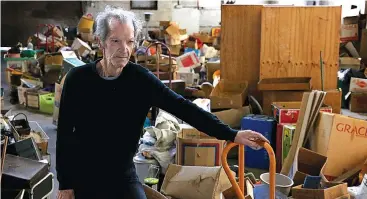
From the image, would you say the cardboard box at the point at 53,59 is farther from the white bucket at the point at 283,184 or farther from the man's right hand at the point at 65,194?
the man's right hand at the point at 65,194

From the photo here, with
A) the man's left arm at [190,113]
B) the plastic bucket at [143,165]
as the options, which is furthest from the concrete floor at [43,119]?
the man's left arm at [190,113]

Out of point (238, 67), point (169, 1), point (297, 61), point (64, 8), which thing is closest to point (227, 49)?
point (238, 67)

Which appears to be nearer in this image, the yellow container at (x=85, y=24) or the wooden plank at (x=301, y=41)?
the wooden plank at (x=301, y=41)

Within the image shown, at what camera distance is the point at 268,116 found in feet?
14.2

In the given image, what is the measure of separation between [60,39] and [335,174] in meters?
6.86

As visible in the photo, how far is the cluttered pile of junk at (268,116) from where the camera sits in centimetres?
277

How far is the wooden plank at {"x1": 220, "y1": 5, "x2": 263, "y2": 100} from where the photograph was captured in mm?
4645

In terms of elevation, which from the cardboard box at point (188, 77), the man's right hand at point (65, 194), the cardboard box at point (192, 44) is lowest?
the cardboard box at point (188, 77)

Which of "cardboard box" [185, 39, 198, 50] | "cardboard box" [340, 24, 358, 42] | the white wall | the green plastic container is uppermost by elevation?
the white wall

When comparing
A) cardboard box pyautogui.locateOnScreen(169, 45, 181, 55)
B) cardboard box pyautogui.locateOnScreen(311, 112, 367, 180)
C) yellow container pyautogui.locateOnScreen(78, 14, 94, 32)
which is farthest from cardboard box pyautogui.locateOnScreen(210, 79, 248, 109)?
yellow container pyautogui.locateOnScreen(78, 14, 94, 32)

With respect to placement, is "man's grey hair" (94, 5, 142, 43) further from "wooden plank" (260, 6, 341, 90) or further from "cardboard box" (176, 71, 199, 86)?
"cardboard box" (176, 71, 199, 86)

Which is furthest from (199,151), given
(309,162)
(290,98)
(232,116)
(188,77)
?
(188,77)

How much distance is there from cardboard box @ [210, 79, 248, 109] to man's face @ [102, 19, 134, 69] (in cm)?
262

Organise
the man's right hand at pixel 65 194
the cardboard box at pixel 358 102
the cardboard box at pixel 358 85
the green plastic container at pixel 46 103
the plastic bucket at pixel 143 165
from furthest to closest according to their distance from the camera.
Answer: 1. the green plastic container at pixel 46 103
2. the cardboard box at pixel 358 102
3. the cardboard box at pixel 358 85
4. the plastic bucket at pixel 143 165
5. the man's right hand at pixel 65 194
